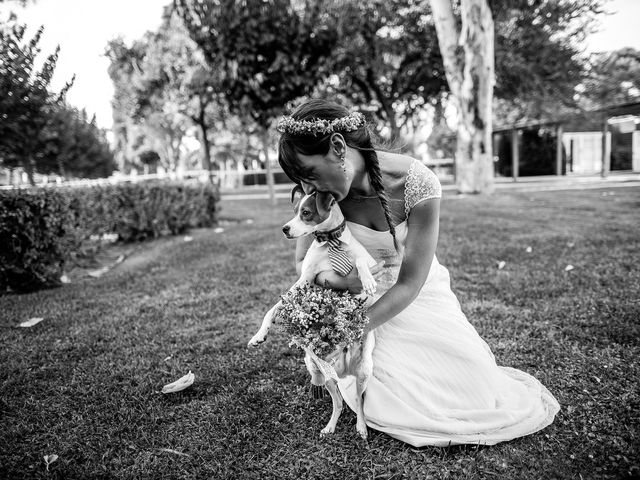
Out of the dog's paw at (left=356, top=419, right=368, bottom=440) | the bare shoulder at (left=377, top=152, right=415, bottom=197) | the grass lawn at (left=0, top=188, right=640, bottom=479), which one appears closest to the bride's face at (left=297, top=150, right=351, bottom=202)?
the bare shoulder at (left=377, top=152, right=415, bottom=197)

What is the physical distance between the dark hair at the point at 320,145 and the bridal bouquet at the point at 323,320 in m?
0.52

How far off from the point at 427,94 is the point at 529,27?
5.45 meters

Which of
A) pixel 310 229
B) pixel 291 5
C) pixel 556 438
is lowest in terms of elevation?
pixel 556 438

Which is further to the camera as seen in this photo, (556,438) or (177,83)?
(177,83)

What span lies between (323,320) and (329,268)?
404 mm

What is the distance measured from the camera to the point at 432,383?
2.37m

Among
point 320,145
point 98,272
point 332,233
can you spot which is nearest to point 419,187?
point 332,233

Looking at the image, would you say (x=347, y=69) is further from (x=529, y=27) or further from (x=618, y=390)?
(x=618, y=390)

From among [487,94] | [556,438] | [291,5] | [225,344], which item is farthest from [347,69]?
[556,438]

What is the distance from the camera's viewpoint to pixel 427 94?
771 inches

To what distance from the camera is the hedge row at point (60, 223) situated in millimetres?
5230

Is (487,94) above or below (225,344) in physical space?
above

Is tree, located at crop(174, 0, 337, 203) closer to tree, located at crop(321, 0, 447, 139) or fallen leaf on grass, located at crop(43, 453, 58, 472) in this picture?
tree, located at crop(321, 0, 447, 139)

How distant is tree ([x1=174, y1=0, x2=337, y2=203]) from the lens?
11883 millimetres
